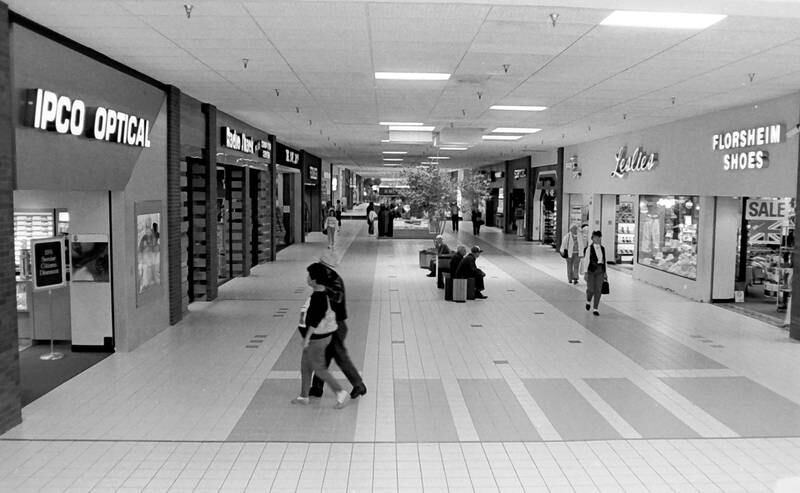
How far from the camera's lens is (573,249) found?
1548 cm

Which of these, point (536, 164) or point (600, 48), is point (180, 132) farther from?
point (536, 164)

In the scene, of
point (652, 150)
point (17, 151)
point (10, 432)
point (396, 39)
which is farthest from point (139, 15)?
point (652, 150)

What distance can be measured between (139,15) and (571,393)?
5396 mm

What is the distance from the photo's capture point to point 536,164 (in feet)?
94.0

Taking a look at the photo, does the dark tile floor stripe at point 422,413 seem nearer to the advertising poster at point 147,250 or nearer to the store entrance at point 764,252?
the advertising poster at point 147,250

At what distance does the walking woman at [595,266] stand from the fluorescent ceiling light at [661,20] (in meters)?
5.11

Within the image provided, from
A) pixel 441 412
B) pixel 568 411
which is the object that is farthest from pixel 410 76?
pixel 568 411

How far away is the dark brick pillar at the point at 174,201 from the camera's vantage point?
34.5 ft

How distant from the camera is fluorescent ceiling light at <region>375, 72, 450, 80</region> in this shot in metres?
9.22

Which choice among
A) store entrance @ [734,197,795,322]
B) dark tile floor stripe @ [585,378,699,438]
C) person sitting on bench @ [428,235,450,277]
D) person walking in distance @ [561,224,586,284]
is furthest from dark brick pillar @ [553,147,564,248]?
dark tile floor stripe @ [585,378,699,438]

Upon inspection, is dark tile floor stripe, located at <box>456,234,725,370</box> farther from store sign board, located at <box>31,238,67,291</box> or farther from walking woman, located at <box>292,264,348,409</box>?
store sign board, located at <box>31,238,67,291</box>

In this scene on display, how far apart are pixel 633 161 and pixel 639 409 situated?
11.3 m

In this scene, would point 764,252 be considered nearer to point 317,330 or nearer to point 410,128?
point 410,128

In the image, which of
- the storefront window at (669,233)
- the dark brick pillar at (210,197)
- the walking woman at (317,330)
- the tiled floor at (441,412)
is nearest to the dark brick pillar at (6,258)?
the tiled floor at (441,412)
